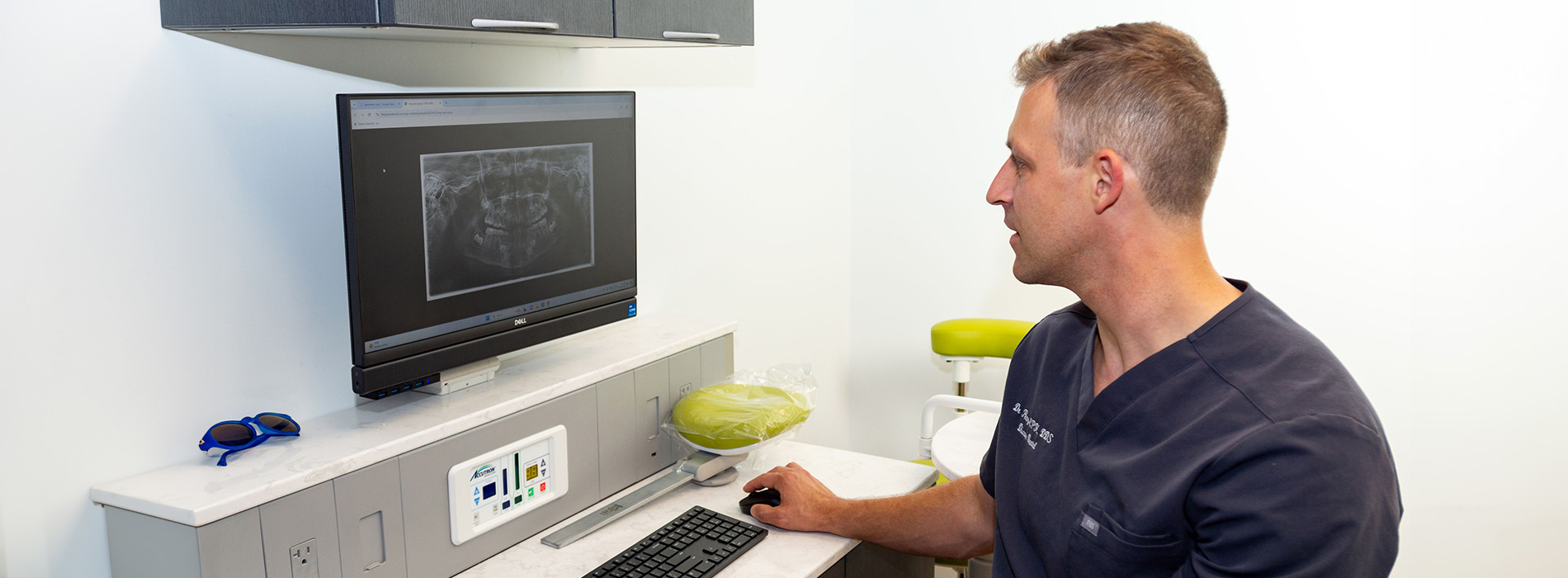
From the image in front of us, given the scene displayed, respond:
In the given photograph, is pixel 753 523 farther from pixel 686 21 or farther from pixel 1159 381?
pixel 686 21

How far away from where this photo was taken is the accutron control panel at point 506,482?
152cm

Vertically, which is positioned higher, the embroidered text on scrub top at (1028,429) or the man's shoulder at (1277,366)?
the man's shoulder at (1277,366)

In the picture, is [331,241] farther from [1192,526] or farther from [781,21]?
[781,21]

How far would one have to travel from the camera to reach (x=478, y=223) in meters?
1.59

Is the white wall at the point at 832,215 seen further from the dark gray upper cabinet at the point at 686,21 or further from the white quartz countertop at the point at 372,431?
the dark gray upper cabinet at the point at 686,21

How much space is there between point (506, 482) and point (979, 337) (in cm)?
146

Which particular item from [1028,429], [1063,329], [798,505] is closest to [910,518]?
[798,505]

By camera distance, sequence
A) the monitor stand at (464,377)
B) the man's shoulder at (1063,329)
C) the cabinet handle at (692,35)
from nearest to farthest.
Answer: the man's shoulder at (1063,329) → the monitor stand at (464,377) → the cabinet handle at (692,35)

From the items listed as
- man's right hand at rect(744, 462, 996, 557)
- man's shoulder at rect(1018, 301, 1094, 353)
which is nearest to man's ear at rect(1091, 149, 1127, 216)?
man's shoulder at rect(1018, 301, 1094, 353)

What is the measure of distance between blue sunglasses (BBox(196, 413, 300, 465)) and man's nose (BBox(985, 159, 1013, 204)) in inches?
40.2

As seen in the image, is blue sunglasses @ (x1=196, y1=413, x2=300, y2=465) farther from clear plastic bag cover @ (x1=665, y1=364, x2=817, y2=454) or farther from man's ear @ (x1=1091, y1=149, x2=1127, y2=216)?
man's ear @ (x1=1091, y1=149, x2=1127, y2=216)

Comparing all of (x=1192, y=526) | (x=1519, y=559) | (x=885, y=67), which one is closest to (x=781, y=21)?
(x=885, y=67)

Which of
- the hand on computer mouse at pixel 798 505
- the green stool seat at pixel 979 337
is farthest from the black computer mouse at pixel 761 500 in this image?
the green stool seat at pixel 979 337

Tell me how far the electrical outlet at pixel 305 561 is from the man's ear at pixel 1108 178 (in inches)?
43.0
